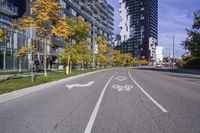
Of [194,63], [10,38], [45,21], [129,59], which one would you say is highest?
[45,21]

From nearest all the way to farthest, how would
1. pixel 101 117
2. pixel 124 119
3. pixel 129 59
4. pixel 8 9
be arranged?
1. pixel 124 119
2. pixel 101 117
3. pixel 8 9
4. pixel 129 59

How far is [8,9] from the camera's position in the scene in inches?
2243

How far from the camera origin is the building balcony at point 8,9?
181ft

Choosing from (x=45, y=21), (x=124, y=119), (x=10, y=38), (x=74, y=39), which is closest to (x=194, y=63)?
(x=74, y=39)

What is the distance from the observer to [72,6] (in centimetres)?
9744

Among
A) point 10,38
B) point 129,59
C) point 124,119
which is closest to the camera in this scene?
point 124,119

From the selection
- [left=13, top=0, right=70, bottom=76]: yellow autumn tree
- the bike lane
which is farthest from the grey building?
the bike lane

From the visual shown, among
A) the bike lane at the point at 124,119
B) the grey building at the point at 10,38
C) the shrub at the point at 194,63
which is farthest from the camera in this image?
the shrub at the point at 194,63

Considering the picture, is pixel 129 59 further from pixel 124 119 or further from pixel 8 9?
pixel 124 119

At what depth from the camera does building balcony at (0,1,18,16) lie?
55.2m

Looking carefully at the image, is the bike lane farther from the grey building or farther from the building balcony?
the building balcony

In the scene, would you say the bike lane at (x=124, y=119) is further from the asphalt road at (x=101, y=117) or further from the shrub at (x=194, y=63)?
the shrub at (x=194, y=63)

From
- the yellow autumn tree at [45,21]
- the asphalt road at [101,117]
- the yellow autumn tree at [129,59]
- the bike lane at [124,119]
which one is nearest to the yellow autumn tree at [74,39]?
the yellow autumn tree at [45,21]

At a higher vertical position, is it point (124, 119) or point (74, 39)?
point (74, 39)
